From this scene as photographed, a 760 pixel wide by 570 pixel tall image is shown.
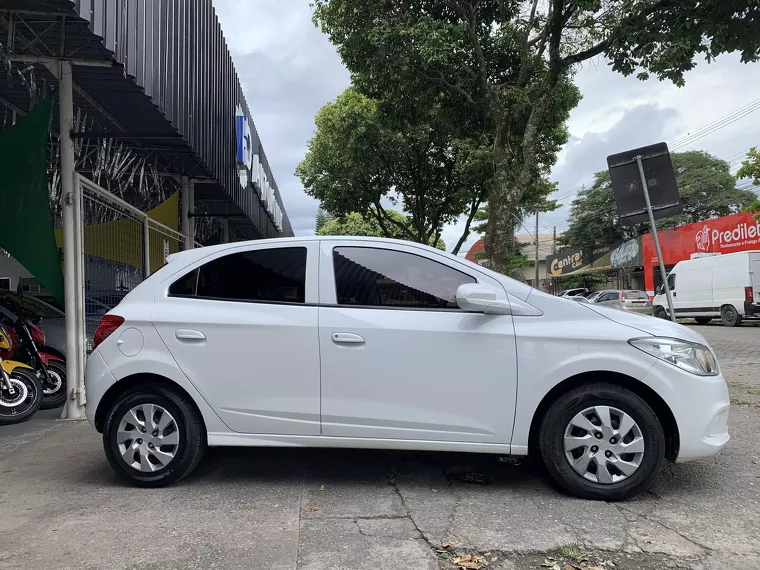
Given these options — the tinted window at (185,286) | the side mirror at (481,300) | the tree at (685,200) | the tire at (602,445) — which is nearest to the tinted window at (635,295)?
the tree at (685,200)

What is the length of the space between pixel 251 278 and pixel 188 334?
1.81 ft

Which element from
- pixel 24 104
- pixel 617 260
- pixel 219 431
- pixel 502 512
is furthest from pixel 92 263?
pixel 617 260

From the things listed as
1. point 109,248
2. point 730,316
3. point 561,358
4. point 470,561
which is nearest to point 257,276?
point 561,358

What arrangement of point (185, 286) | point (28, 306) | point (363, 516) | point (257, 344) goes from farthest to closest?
point (28, 306) → point (185, 286) → point (257, 344) → point (363, 516)

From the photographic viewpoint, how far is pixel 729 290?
58.6 feet

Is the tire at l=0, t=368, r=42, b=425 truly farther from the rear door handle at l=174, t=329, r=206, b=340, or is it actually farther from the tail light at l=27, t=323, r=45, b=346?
the rear door handle at l=174, t=329, r=206, b=340

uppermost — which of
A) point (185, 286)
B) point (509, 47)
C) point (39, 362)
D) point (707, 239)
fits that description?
point (509, 47)

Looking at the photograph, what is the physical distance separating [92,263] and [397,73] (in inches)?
260

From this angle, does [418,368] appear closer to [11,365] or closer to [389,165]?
[11,365]

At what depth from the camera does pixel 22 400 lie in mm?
6145

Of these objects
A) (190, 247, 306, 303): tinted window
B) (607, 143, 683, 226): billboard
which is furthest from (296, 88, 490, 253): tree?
(190, 247, 306, 303): tinted window

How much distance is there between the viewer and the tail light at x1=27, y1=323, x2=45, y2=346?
23.2 ft

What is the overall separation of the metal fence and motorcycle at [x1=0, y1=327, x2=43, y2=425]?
826mm

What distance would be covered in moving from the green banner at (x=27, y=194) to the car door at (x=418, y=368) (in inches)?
159
